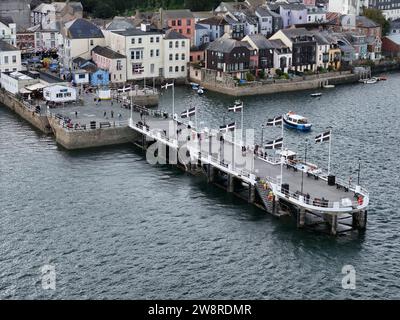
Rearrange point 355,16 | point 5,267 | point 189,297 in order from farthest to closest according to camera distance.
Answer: point 355,16 < point 5,267 < point 189,297

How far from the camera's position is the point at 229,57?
90.4 m

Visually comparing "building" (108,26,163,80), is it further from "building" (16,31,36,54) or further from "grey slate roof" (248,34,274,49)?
"building" (16,31,36,54)

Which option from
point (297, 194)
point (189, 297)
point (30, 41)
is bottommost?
point (189, 297)

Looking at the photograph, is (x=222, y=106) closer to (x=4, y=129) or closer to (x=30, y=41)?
(x=4, y=129)

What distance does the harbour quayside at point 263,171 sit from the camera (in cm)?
4434

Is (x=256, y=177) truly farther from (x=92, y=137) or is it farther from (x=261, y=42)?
(x=261, y=42)

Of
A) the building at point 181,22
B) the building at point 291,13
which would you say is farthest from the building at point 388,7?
the building at point 181,22

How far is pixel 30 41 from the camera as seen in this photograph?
349 feet

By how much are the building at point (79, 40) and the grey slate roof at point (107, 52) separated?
3.75ft

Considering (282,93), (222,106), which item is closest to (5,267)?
(222,106)

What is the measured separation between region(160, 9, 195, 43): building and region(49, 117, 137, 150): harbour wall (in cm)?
4235

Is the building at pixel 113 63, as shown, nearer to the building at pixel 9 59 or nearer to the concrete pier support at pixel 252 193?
the building at pixel 9 59

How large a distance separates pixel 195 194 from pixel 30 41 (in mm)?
64183

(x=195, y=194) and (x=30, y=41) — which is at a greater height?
(x=30, y=41)
